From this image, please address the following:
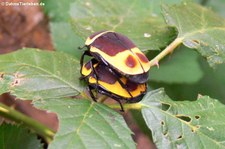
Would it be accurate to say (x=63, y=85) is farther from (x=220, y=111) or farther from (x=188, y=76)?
(x=188, y=76)

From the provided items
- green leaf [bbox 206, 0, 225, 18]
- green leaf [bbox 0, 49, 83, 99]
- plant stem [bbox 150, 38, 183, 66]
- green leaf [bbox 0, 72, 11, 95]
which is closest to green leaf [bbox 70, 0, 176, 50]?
plant stem [bbox 150, 38, 183, 66]

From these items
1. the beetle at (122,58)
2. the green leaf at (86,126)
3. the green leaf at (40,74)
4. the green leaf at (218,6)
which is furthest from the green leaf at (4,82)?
the green leaf at (218,6)

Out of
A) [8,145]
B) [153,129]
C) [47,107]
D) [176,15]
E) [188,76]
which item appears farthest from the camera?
[188,76]

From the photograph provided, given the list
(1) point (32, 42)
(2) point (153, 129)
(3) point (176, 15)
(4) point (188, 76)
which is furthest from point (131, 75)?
(1) point (32, 42)

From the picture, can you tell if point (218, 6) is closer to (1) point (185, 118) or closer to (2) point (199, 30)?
(2) point (199, 30)

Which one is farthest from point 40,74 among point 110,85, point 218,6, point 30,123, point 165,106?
point 218,6

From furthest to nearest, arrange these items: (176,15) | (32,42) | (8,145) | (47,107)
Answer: (32,42)
(176,15)
(8,145)
(47,107)
